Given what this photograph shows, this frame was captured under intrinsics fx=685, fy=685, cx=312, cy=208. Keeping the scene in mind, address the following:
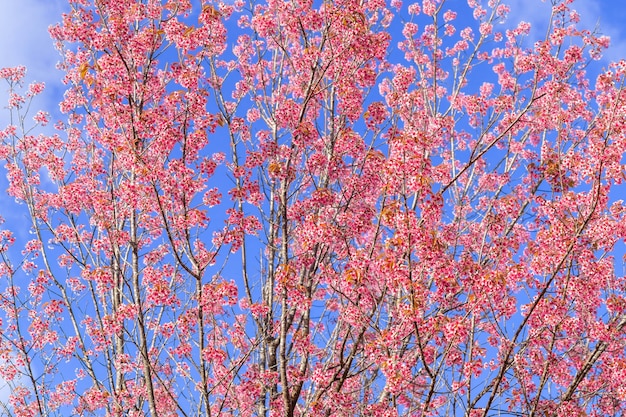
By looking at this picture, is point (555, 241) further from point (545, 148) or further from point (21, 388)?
point (21, 388)

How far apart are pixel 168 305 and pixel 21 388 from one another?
11.9 feet

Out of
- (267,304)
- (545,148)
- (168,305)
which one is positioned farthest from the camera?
(545,148)

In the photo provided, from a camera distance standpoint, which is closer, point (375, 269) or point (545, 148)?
point (375, 269)

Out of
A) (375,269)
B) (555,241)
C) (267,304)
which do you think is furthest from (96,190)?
(555,241)

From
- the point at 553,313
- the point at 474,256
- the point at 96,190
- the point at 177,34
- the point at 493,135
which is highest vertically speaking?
the point at 493,135

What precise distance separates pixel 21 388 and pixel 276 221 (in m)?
4.93

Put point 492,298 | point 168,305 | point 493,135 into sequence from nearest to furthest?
point 492,298 → point 168,305 → point 493,135

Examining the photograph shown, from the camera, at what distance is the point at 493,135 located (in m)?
12.7

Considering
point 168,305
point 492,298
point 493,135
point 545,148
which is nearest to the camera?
point 492,298

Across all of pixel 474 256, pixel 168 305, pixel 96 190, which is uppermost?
pixel 96 190

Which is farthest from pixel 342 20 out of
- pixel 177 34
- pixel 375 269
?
pixel 375 269

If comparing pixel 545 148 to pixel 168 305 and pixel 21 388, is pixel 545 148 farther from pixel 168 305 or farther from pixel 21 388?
pixel 21 388

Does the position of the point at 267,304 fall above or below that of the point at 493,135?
below

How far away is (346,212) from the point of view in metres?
8.97
